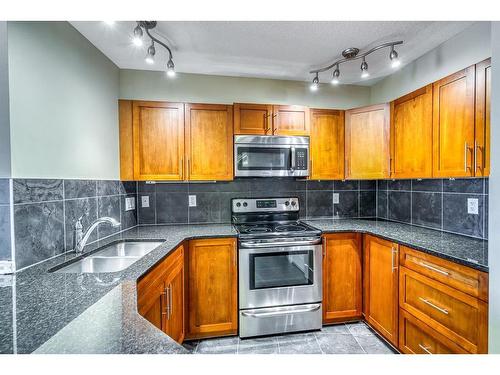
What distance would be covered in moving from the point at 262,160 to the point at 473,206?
1.73 meters

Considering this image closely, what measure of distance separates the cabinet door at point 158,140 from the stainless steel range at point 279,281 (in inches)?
37.8

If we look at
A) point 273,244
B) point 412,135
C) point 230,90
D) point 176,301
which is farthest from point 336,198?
point 176,301

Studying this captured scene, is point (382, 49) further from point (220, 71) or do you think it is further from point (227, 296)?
point (227, 296)

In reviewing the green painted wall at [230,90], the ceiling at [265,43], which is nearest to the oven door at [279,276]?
the green painted wall at [230,90]

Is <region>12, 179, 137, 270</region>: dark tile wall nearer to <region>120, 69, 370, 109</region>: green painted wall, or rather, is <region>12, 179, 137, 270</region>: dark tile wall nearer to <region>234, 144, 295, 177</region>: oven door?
<region>120, 69, 370, 109</region>: green painted wall

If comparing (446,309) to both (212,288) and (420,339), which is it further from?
(212,288)

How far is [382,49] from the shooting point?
195cm

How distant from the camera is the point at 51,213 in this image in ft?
4.44

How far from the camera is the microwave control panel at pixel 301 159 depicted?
2.35 m

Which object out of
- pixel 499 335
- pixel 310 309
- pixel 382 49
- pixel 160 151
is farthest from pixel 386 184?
pixel 160 151

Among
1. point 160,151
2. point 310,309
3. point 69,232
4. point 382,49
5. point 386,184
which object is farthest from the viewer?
point 386,184

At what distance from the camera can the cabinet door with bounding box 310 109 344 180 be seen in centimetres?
246

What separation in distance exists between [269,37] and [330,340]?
8.38 ft

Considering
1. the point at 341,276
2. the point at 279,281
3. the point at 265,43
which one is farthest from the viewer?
the point at 341,276
